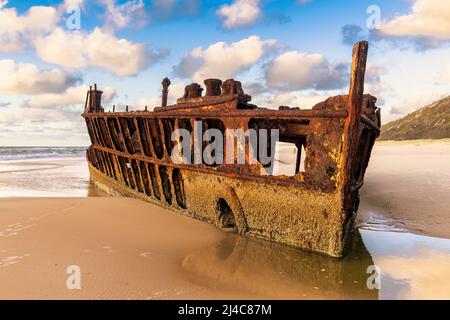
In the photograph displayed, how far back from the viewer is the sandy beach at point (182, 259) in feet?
11.6

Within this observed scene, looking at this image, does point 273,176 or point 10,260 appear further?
point 273,176

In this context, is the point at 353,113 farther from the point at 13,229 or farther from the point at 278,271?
the point at 13,229

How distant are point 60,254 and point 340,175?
3.43 metres

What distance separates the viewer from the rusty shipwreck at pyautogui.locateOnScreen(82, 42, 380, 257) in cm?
431

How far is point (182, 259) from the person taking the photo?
4.51 metres

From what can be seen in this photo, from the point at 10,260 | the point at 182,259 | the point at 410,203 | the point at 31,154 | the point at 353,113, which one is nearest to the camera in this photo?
the point at 10,260

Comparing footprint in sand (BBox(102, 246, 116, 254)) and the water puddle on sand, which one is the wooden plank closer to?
the water puddle on sand

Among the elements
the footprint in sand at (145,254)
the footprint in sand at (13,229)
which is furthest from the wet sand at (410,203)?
the footprint in sand at (13,229)

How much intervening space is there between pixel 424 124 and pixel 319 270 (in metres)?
64.3

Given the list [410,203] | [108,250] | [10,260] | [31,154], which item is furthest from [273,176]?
[31,154]

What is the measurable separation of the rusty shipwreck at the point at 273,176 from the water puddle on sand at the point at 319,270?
28 cm
